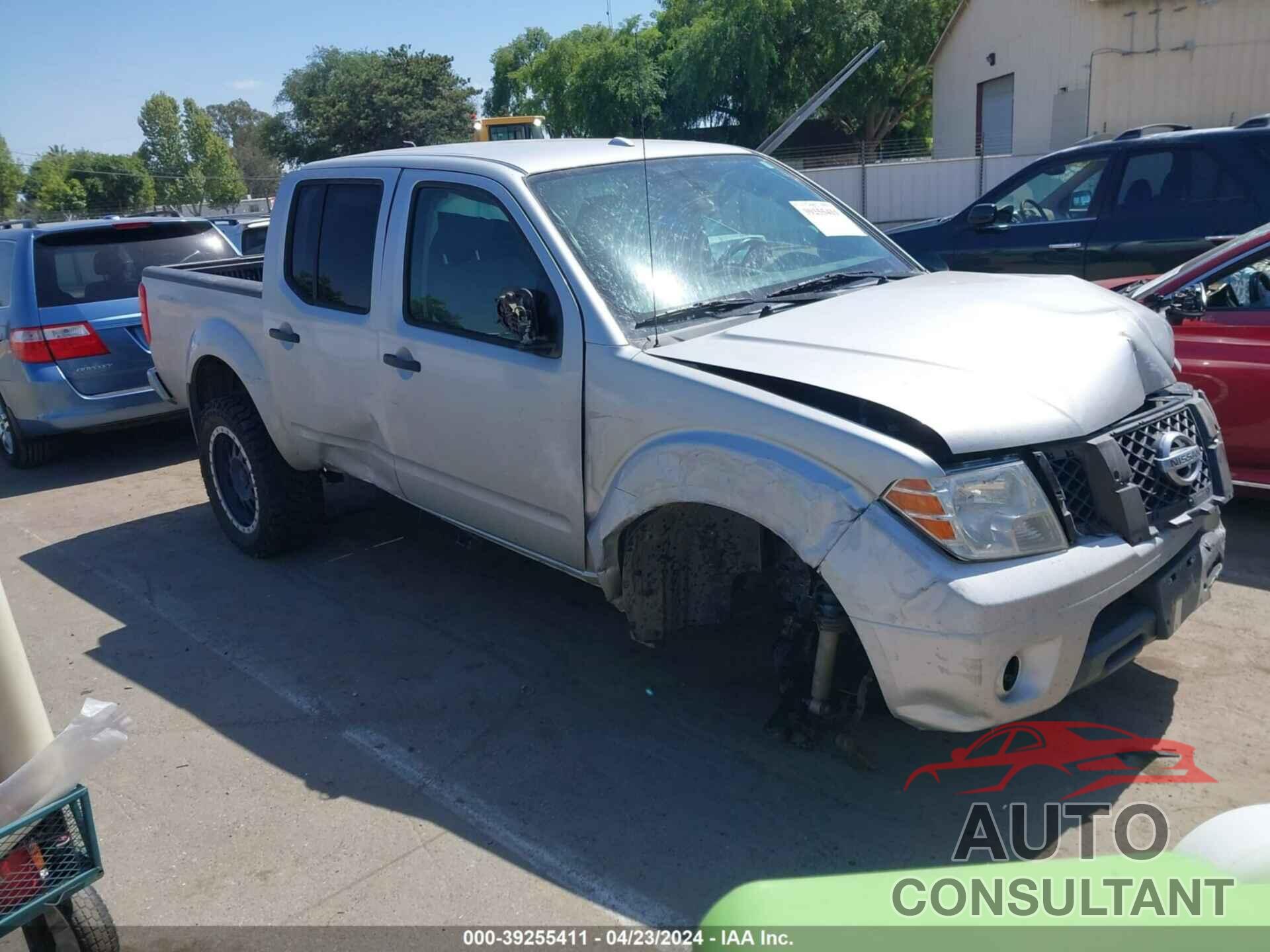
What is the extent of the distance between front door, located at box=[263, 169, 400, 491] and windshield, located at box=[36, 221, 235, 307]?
369 cm

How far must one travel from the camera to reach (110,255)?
8.48m

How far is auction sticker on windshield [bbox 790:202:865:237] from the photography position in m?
4.62

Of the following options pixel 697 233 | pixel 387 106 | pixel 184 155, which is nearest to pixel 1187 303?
pixel 697 233

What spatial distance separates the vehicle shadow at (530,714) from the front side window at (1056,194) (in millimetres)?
5128

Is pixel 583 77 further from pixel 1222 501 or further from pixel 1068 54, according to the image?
pixel 1222 501

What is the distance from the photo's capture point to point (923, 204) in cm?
2236

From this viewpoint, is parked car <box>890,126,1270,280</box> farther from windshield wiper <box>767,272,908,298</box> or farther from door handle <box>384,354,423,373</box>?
door handle <box>384,354,423,373</box>

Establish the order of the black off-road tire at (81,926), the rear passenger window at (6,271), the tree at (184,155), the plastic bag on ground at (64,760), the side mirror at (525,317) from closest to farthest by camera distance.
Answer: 1. the plastic bag on ground at (64,760)
2. the black off-road tire at (81,926)
3. the side mirror at (525,317)
4. the rear passenger window at (6,271)
5. the tree at (184,155)

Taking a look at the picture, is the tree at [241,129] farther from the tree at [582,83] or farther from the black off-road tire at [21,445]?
the black off-road tire at [21,445]

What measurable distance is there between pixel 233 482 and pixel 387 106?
4798 centimetres

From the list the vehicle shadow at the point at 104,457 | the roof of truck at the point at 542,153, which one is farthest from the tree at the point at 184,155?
the roof of truck at the point at 542,153

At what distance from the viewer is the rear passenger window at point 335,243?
→ 4812 mm

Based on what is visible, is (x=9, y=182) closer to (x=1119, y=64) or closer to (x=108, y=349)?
(x=1119, y=64)

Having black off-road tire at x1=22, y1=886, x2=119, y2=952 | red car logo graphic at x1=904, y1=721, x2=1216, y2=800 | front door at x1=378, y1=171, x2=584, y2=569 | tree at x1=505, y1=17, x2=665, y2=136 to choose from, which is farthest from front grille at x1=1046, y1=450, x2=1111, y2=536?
tree at x1=505, y1=17, x2=665, y2=136
